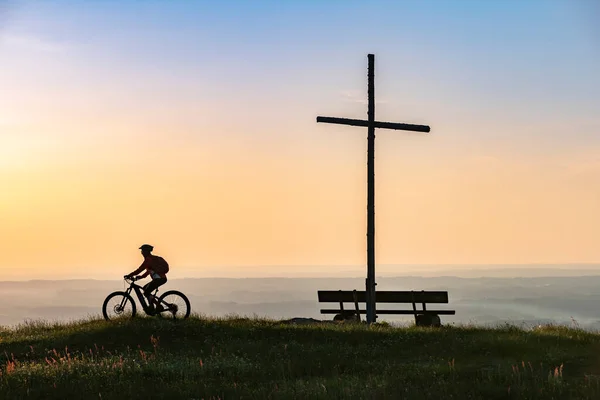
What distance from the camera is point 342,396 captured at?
1344 cm

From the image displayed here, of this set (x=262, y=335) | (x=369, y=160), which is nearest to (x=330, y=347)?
(x=262, y=335)

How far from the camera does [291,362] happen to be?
17594 millimetres

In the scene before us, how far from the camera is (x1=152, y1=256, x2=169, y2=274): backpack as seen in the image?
24062 mm

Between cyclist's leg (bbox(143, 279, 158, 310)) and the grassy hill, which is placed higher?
cyclist's leg (bbox(143, 279, 158, 310))

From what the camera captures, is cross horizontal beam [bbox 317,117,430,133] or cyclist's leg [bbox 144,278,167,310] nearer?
cyclist's leg [bbox 144,278,167,310]

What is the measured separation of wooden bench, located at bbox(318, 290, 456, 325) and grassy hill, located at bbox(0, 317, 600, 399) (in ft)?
12.6

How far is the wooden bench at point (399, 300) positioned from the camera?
2820cm

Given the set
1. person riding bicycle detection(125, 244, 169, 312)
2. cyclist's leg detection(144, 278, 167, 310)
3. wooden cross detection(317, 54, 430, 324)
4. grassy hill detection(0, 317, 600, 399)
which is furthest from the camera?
wooden cross detection(317, 54, 430, 324)

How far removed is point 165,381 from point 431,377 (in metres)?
5.24

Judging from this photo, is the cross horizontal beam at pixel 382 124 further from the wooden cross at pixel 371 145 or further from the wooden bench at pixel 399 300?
the wooden bench at pixel 399 300

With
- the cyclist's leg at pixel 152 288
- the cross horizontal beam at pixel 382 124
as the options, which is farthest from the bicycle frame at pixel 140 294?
the cross horizontal beam at pixel 382 124

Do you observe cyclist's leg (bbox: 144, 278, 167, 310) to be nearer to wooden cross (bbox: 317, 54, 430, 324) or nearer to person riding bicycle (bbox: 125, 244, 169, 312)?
person riding bicycle (bbox: 125, 244, 169, 312)

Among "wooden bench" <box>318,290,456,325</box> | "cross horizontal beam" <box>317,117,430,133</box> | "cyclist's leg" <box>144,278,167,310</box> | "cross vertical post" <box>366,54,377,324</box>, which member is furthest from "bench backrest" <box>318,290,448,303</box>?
"cyclist's leg" <box>144,278,167,310</box>

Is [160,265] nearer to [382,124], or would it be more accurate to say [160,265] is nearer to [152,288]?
[152,288]
